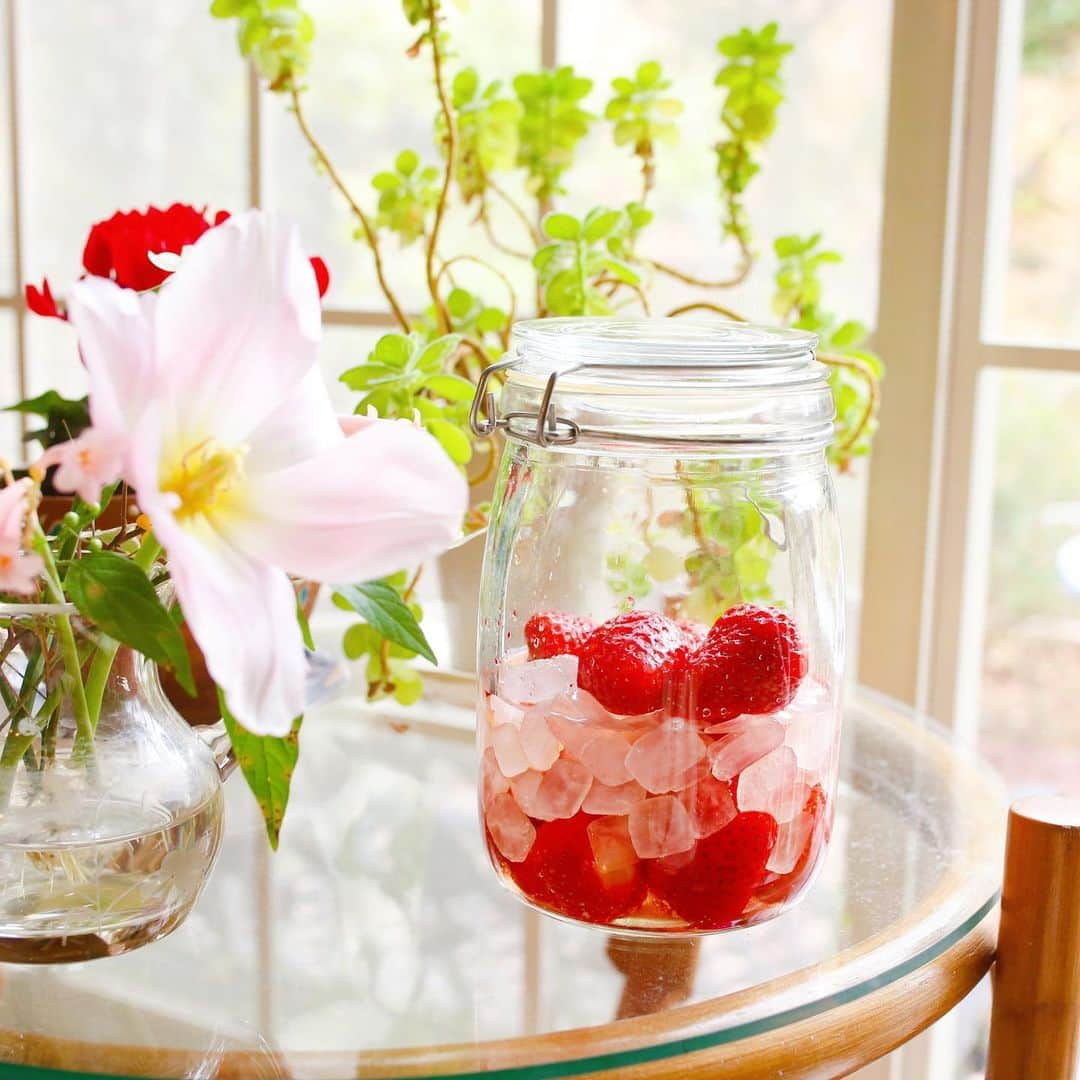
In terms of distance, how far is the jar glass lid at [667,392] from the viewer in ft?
2.02

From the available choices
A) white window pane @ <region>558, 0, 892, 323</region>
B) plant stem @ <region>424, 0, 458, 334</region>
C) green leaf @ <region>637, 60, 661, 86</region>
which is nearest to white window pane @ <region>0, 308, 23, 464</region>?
white window pane @ <region>558, 0, 892, 323</region>

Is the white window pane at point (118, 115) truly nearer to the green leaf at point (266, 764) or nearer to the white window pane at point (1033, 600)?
the green leaf at point (266, 764)

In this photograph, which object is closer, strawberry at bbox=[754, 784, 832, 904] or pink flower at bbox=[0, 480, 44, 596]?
pink flower at bbox=[0, 480, 44, 596]

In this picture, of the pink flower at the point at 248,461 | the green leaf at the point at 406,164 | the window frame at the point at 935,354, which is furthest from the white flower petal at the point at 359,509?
the window frame at the point at 935,354

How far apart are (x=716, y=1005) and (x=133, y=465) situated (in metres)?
0.34

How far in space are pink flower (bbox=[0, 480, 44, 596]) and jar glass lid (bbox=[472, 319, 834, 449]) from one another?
0.73 feet

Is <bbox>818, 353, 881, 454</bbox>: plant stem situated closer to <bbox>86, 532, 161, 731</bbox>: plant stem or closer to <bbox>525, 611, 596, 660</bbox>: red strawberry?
<bbox>525, 611, 596, 660</bbox>: red strawberry

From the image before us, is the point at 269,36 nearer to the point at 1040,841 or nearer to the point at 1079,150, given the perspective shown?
the point at 1040,841

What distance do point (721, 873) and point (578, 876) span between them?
0.21 ft

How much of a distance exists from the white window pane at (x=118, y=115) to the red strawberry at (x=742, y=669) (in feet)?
3.82

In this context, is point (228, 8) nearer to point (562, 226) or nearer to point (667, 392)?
point (562, 226)

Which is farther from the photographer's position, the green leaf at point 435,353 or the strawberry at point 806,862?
the green leaf at point 435,353

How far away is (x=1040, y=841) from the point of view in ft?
2.22

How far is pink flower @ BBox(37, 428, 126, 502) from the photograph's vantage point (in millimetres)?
452
